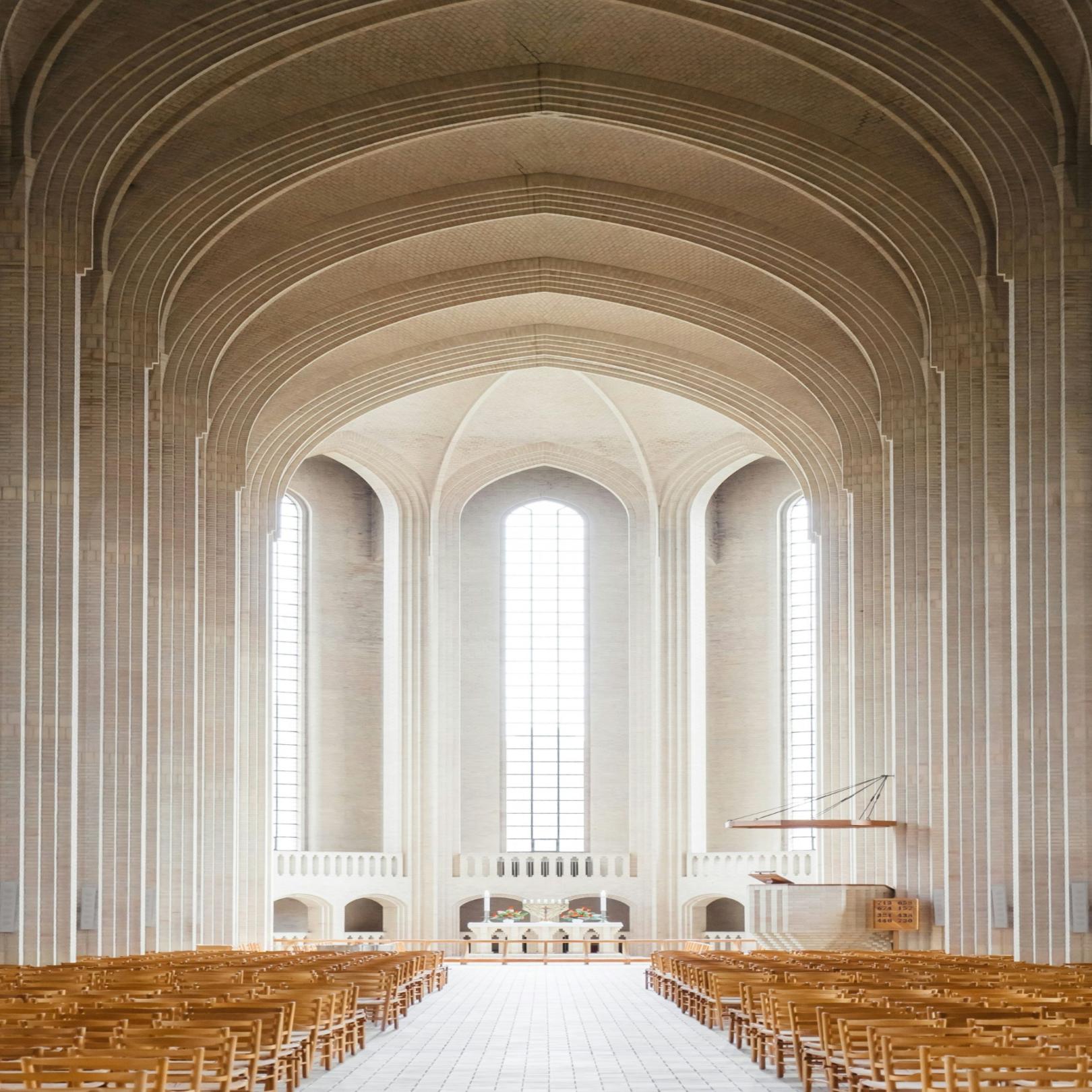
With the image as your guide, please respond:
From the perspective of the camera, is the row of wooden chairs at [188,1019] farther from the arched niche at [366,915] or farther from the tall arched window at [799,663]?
the tall arched window at [799,663]

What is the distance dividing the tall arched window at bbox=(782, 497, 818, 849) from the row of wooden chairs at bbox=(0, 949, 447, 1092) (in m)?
23.8

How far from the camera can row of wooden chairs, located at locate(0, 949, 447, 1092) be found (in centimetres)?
741

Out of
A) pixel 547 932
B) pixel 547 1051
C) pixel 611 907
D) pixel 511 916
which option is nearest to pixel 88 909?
pixel 547 1051

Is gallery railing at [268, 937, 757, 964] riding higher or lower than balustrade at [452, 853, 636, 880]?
lower

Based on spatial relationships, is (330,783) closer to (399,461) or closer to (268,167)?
(399,461)

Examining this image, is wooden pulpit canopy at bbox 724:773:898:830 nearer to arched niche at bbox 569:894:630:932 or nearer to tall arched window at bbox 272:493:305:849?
arched niche at bbox 569:894:630:932

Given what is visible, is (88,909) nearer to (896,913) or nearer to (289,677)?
(896,913)

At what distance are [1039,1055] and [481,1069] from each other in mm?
7226

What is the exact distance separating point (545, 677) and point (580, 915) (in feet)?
23.1

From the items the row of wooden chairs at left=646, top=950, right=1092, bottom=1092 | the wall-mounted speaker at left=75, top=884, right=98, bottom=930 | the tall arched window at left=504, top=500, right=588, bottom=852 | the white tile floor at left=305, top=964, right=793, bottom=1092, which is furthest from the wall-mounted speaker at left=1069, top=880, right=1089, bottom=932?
the tall arched window at left=504, top=500, right=588, bottom=852

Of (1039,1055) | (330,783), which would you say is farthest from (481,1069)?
(330,783)

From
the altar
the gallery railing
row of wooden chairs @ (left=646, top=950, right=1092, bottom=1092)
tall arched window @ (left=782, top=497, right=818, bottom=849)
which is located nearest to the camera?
row of wooden chairs @ (left=646, top=950, right=1092, bottom=1092)

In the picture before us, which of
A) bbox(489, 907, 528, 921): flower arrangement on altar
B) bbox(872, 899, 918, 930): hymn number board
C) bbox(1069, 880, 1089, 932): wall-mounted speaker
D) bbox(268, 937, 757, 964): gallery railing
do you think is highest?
bbox(1069, 880, 1089, 932): wall-mounted speaker

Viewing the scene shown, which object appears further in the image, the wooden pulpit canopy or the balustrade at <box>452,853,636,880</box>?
the balustrade at <box>452,853,636,880</box>
